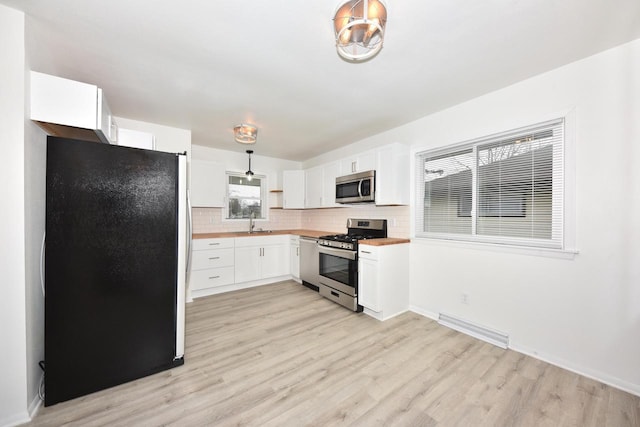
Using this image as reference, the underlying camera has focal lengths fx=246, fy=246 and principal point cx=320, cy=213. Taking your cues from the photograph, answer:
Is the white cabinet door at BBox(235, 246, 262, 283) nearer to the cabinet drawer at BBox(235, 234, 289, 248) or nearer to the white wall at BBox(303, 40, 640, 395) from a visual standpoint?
Answer: the cabinet drawer at BBox(235, 234, 289, 248)

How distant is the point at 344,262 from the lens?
11.4ft

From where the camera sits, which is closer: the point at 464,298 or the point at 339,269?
the point at 464,298

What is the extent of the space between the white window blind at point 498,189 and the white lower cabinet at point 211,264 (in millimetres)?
2999

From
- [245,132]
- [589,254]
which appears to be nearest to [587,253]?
[589,254]

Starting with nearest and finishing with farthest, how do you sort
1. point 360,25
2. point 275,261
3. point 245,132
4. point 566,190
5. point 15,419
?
point 360,25 → point 15,419 → point 566,190 → point 245,132 → point 275,261

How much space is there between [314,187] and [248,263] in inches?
73.8

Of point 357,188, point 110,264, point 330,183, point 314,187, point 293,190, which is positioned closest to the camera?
point 110,264

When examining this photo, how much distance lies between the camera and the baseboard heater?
97.3 inches

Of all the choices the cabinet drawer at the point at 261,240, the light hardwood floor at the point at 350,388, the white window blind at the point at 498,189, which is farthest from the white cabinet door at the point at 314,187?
the light hardwood floor at the point at 350,388

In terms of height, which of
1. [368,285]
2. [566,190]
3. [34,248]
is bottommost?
[368,285]

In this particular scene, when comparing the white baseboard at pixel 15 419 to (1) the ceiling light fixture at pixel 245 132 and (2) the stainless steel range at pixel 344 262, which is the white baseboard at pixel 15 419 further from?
(1) the ceiling light fixture at pixel 245 132

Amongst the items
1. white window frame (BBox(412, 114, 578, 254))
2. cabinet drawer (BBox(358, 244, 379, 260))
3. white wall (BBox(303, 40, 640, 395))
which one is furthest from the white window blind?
cabinet drawer (BBox(358, 244, 379, 260))

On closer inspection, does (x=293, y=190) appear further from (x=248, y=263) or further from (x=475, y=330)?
(x=475, y=330)

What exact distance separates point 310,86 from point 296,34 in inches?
27.9
